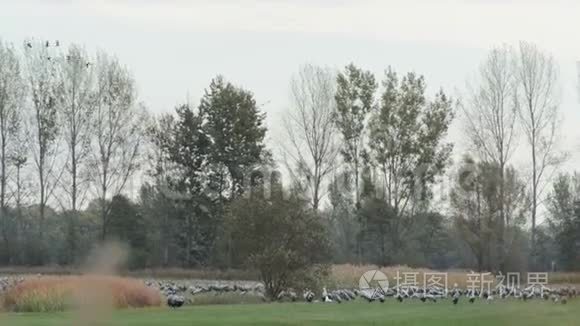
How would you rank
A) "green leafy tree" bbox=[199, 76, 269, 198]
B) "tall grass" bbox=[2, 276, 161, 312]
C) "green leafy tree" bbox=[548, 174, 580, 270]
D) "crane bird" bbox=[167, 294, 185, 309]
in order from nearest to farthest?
"tall grass" bbox=[2, 276, 161, 312] → "crane bird" bbox=[167, 294, 185, 309] → "green leafy tree" bbox=[548, 174, 580, 270] → "green leafy tree" bbox=[199, 76, 269, 198]

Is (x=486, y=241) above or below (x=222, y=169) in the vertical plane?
below

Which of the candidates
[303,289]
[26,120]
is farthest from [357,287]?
[26,120]

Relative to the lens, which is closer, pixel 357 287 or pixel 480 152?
pixel 357 287

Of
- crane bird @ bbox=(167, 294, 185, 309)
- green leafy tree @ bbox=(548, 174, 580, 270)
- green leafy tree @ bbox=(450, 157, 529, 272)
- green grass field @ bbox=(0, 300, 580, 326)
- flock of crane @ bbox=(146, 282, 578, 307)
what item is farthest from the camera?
green leafy tree @ bbox=(548, 174, 580, 270)

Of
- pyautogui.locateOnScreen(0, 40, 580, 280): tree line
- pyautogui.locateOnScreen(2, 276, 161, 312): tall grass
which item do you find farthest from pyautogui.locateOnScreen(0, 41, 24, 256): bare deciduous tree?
pyautogui.locateOnScreen(2, 276, 161, 312): tall grass

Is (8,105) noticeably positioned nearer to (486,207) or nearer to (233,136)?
(233,136)

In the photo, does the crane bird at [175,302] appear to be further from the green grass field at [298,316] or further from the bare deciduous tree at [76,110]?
the bare deciduous tree at [76,110]

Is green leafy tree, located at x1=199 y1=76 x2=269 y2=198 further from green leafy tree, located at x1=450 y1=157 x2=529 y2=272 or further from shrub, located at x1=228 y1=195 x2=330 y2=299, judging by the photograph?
shrub, located at x1=228 y1=195 x2=330 y2=299

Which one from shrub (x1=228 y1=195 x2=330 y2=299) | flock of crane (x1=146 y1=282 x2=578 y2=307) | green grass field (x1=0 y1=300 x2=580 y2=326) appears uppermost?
shrub (x1=228 y1=195 x2=330 y2=299)

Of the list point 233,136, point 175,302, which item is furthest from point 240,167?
point 175,302

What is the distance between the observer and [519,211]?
148 ft

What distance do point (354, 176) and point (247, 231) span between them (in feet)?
80.8

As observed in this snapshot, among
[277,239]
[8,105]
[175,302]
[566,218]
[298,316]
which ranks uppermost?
[8,105]

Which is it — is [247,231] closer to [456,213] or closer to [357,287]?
[357,287]
